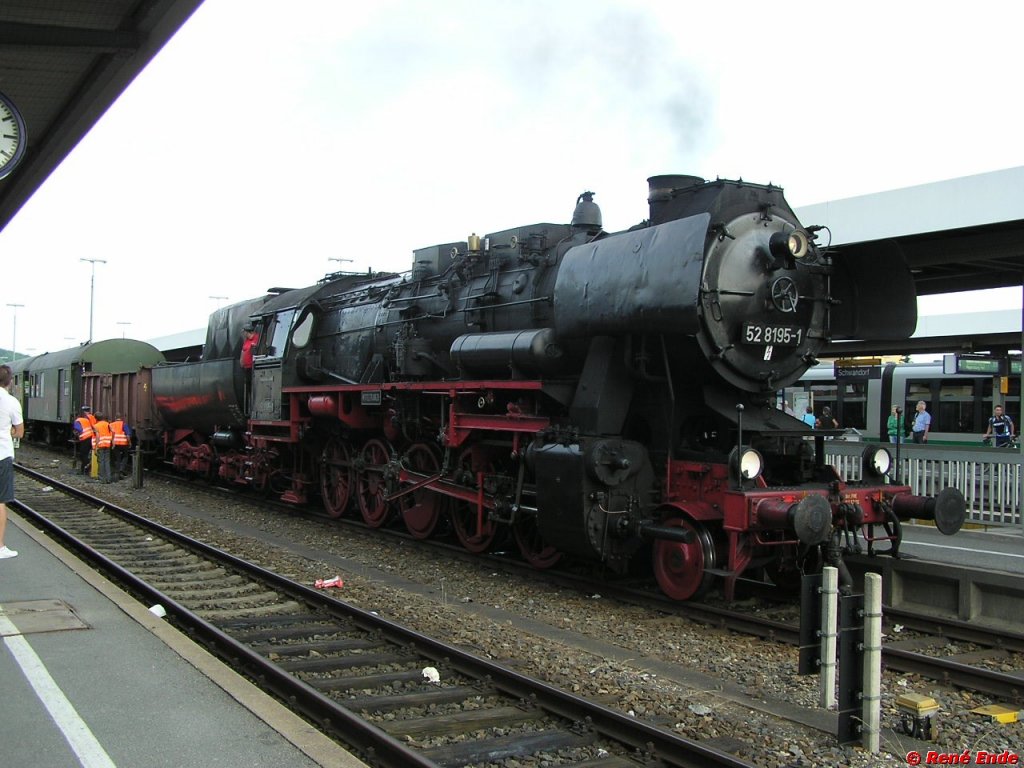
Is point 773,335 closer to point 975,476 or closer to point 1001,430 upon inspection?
point 975,476

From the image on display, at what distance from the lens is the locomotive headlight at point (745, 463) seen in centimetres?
689

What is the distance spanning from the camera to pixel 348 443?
41.2ft

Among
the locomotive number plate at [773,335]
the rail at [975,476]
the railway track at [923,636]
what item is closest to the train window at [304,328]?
the railway track at [923,636]

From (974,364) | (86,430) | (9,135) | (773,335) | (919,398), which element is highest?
(9,135)

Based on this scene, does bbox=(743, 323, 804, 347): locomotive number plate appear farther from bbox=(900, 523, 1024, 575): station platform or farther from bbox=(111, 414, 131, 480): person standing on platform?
bbox=(111, 414, 131, 480): person standing on platform

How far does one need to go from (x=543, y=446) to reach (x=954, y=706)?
12.9 feet

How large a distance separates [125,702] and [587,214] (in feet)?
21.8

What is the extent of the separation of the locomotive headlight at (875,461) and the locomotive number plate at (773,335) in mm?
1186

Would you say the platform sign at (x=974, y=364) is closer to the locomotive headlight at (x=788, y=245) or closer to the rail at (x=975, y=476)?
the rail at (x=975, y=476)

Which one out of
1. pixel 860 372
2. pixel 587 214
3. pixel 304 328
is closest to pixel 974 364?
pixel 860 372

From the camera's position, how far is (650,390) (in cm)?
802

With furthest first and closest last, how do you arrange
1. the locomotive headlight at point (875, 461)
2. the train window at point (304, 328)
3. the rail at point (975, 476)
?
the train window at point (304, 328)
the rail at point (975, 476)
the locomotive headlight at point (875, 461)

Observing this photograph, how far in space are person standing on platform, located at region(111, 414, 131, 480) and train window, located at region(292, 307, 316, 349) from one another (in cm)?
776

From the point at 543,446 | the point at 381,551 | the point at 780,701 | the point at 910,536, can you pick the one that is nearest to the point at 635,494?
the point at 543,446
